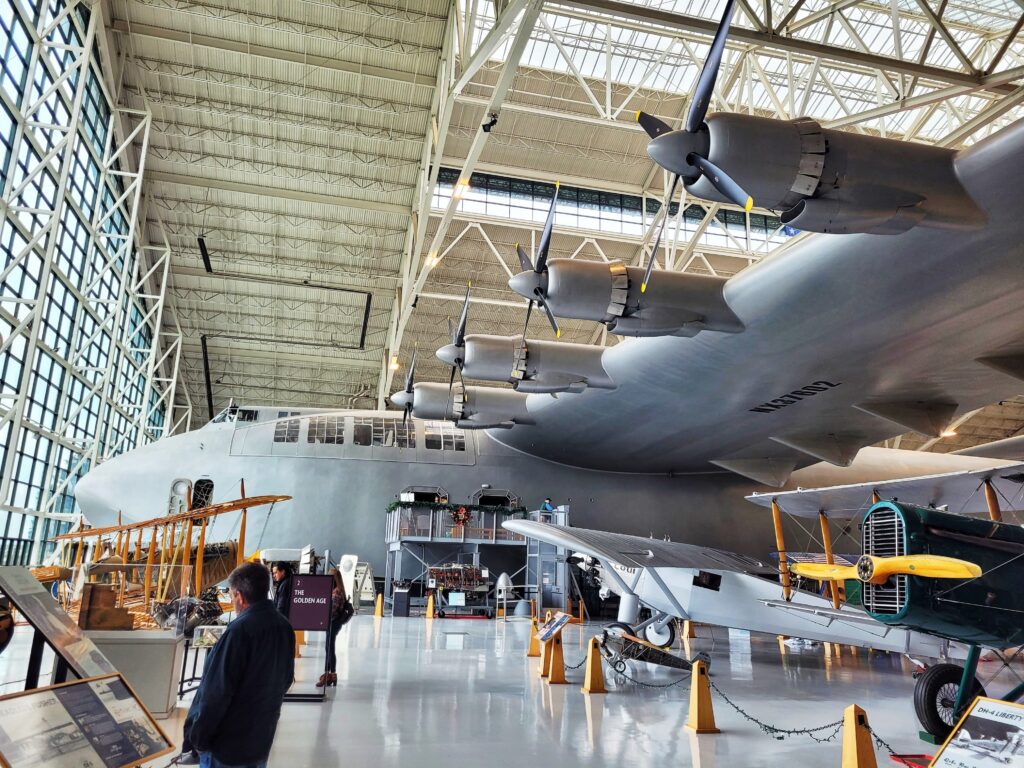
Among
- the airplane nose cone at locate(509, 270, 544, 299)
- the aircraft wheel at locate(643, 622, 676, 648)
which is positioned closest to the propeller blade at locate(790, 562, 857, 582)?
the airplane nose cone at locate(509, 270, 544, 299)

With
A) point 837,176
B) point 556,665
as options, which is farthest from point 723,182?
point 556,665

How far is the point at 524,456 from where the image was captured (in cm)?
2011

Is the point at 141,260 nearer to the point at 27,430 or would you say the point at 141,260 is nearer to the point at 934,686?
the point at 27,430

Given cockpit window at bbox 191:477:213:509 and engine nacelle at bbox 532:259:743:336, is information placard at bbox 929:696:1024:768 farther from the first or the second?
cockpit window at bbox 191:477:213:509

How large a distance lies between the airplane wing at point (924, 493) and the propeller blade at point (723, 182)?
3.68m

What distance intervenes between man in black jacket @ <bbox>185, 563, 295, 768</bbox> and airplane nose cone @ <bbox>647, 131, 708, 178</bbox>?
5.69 metres

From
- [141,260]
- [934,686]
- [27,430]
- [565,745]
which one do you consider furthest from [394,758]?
[141,260]

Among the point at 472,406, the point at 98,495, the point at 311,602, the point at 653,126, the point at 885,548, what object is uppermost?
the point at 653,126

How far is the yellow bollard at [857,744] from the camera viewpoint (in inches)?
187

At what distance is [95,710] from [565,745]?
3.99 meters

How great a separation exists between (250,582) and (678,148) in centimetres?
576

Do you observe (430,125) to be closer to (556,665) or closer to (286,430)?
(286,430)

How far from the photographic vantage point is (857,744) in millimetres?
4762

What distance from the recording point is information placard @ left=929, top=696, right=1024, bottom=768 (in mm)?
3352
